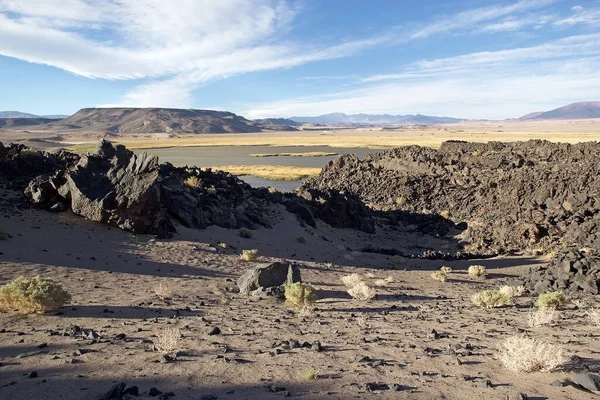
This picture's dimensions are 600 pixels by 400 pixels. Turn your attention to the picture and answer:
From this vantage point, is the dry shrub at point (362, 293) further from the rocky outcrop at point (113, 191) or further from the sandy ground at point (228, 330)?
the rocky outcrop at point (113, 191)

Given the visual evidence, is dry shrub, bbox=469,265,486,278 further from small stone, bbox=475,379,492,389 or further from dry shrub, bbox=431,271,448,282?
small stone, bbox=475,379,492,389

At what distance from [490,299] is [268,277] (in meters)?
5.48

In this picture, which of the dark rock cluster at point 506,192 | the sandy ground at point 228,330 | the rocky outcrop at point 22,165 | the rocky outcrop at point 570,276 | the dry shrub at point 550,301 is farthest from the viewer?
the rocky outcrop at point 22,165

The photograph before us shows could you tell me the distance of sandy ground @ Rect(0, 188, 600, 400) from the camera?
5648mm

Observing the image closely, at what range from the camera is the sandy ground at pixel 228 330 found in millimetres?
5648

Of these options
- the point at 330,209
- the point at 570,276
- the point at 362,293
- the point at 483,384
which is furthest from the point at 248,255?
the point at 330,209

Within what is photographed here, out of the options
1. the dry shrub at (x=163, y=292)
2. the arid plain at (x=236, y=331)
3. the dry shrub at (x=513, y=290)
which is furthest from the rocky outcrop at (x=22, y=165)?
the dry shrub at (x=513, y=290)

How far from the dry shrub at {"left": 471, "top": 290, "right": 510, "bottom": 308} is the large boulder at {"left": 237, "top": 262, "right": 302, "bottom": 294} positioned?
4389 millimetres

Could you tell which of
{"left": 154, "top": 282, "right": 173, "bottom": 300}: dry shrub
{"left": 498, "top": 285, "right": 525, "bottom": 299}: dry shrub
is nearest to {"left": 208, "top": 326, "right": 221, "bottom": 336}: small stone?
{"left": 154, "top": 282, "right": 173, "bottom": 300}: dry shrub

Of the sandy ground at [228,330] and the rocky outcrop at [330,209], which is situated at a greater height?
the sandy ground at [228,330]

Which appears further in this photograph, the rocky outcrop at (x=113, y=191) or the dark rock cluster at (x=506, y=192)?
the dark rock cluster at (x=506, y=192)

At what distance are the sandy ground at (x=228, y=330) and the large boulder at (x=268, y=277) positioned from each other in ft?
1.49

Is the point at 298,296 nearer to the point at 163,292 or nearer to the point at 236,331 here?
Answer: the point at 236,331

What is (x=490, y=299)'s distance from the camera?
1069 cm
